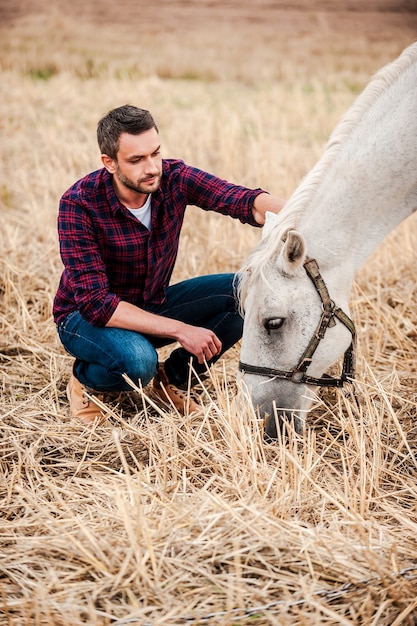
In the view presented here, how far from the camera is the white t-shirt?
347cm

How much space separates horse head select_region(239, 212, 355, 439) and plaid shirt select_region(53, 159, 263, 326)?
0.67 metres

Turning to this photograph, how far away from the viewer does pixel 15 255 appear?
5.53m

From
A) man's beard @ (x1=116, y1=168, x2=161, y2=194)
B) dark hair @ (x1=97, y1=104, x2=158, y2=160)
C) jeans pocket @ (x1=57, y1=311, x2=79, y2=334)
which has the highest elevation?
dark hair @ (x1=97, y1=104, x2=158, y2=160)

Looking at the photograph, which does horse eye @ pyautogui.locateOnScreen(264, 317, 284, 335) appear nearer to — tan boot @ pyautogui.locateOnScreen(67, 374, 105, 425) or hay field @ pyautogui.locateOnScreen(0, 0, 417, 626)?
hay field @ pyautogui.locateOnScreen(0, 0, 417, 626)

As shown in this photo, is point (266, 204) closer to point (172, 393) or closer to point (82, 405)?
point (172, 393)

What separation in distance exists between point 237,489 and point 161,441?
660 millimetres

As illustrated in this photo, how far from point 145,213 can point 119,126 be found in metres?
0.52

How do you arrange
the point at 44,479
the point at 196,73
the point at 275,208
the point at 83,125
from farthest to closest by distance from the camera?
the point at 196,73, the point at 83,125, the point at 275,208, the point at 44,479

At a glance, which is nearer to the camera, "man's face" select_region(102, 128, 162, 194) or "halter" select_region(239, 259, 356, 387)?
"halter" select_region(239, 259, 356, 387)

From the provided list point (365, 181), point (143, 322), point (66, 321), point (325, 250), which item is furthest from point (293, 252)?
point (66, 321)

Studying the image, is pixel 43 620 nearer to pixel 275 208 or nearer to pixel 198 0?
pixel 275 208

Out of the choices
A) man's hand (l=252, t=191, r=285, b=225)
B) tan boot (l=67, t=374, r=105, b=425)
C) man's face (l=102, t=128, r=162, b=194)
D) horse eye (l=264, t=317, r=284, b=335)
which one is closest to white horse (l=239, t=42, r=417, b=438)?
horse eye (l=264, t=317, r=284, b=335)

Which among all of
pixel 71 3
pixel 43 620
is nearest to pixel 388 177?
pixel 43 620

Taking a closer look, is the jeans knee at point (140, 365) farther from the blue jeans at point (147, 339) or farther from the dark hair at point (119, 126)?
the dark hair at point (119, 126)
